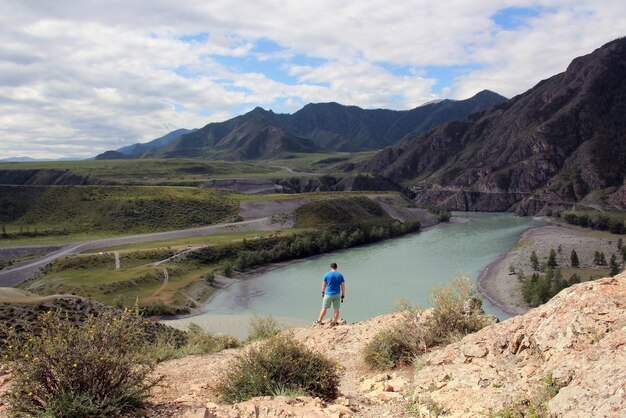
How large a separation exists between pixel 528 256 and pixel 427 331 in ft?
200

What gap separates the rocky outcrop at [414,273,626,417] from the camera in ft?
16.8

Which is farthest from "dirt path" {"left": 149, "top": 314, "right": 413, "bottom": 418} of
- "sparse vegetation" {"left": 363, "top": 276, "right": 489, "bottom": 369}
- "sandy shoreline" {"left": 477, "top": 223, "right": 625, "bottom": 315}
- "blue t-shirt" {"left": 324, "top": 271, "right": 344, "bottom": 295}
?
"sandy shoreline" {"left": 477, "top": 223, "right": 625, "bottom": 315}

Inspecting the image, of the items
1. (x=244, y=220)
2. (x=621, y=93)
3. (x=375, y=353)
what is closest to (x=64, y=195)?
(x=244, y=220)

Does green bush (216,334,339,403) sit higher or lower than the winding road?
higher

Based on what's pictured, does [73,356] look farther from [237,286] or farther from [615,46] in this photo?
[615,46]

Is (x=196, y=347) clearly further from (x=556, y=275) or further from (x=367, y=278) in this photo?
(x=556, y=275)

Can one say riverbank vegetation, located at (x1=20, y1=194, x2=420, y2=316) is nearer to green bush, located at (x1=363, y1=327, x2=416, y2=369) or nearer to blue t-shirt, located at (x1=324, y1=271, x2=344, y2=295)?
blue t-shirt, located at (x1=324, y1=271, x2=344, y2=295)

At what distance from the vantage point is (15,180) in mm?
154250

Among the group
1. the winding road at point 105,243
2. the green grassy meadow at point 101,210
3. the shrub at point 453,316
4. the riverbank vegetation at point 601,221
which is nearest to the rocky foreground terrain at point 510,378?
the shrub at point 453,316

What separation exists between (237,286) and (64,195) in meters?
54.6

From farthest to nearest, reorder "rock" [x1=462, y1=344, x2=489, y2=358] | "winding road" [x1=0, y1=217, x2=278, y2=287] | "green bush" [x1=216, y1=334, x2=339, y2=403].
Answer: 1. "winding road" [x1=0, y1=217, x2=278, y2=287]
2. "green bush" [x1=216, y1=334, x2=339, y2=403]
3. "rock" [x1=462, y1=344, x2=489, y2=358]

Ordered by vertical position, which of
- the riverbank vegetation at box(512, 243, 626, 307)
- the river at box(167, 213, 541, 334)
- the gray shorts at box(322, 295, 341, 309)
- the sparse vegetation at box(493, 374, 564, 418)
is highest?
the sparse vegetation at box(493, 374, 564, 418)

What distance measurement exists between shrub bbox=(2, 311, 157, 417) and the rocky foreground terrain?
24.5 inches

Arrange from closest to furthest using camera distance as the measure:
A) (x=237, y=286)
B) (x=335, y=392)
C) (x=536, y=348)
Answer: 1. (x=536, y=348)
2. (x=335, y=392)
3. (x=237, y=286)
